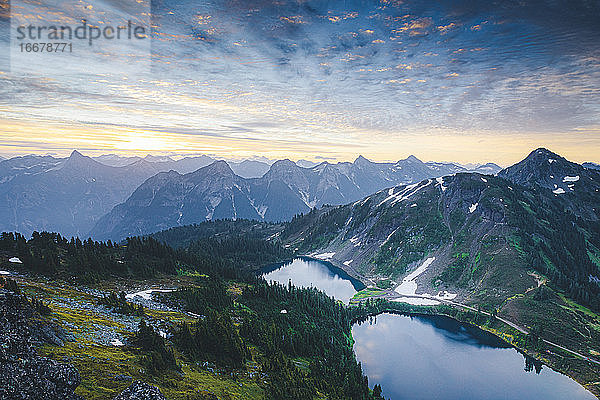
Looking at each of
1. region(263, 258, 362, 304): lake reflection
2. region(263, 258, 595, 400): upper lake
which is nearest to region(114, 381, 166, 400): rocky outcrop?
region(263, 258, 595, 400): upper lake

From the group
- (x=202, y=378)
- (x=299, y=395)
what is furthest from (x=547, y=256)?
(x=202, y=378)

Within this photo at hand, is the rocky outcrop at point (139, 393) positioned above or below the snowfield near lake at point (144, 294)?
above

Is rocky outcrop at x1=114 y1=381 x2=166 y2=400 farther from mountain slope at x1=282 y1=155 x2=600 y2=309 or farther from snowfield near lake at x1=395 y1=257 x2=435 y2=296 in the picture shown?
snowfield near lake at x1=395 y1=257 x2=435 y2=296

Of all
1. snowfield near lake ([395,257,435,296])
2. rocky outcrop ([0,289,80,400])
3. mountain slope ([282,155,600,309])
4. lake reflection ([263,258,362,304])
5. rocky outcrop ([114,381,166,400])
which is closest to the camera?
rocky outcrop ([0,289,80,400])

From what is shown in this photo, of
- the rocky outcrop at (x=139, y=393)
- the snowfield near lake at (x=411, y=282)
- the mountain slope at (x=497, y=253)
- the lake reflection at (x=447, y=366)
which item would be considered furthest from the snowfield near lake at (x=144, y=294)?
the mountain slope at (x=497, y=253)

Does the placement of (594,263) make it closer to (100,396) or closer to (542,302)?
(542,302)

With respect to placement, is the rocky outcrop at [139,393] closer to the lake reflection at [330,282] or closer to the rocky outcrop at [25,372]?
the rocky outcrop at [25,372]

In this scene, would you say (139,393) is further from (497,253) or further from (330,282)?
(497,253)
